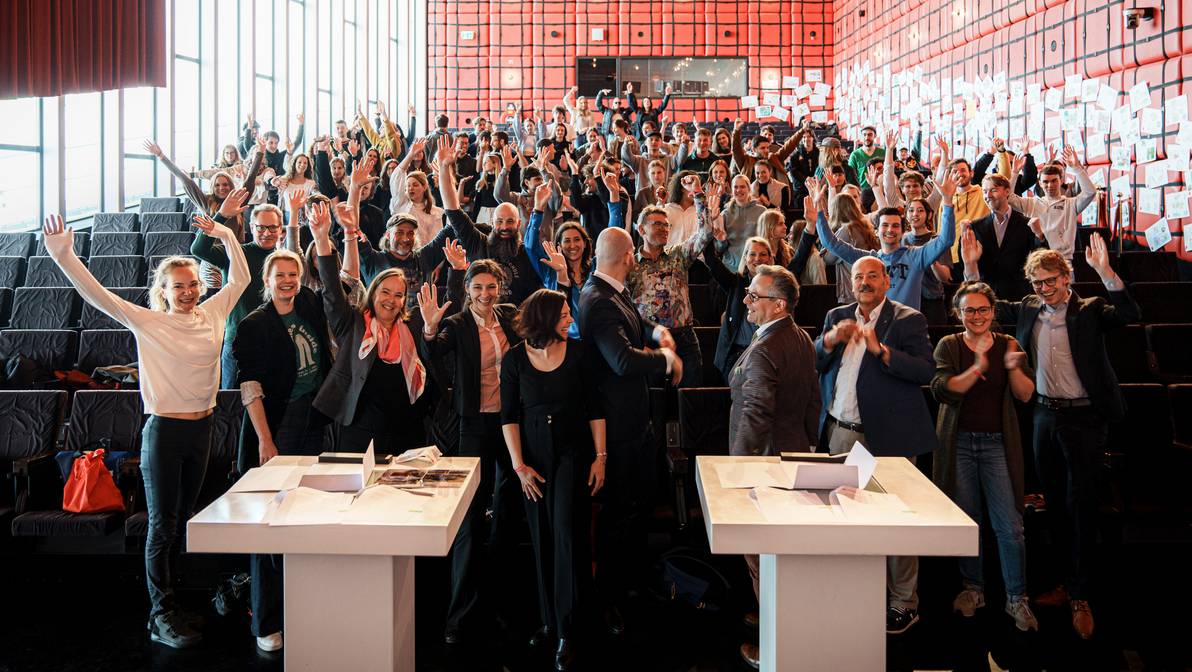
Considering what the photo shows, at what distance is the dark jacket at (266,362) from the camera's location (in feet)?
12.1

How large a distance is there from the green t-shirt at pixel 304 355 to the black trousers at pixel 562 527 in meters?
0.92

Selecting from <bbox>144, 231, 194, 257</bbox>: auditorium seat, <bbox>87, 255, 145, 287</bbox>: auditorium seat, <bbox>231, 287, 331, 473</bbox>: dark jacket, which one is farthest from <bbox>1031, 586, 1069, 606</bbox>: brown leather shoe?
<bbox>144, 231, 194, 257</bbox>: auditorium seat

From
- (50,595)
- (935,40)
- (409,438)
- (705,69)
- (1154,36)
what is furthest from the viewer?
(705,69)

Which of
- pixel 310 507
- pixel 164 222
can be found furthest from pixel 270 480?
pixel 164 222

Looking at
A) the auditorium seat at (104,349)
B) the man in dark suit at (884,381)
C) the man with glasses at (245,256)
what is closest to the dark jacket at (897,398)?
the man in dark suit at (884,381)

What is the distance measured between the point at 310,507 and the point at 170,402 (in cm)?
127

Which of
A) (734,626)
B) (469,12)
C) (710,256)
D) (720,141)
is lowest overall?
(734,626)

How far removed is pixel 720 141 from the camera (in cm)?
995

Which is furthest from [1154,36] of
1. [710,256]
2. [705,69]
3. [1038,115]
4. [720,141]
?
[705,69]

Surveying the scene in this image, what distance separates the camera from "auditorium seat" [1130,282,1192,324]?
6117 mm

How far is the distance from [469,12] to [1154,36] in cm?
1416

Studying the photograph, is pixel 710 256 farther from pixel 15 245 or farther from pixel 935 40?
pixel 935 40

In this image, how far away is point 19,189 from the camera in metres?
9.11

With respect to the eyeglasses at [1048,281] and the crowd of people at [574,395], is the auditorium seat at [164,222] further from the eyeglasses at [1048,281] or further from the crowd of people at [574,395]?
the eyeglasses at [1048,281]
